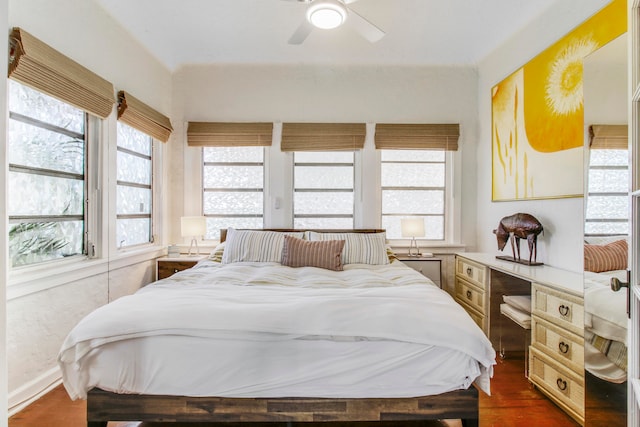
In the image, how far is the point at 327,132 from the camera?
3.88 meters

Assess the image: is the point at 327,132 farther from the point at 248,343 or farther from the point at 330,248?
the point at 248,343

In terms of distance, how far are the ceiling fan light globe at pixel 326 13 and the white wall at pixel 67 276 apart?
165 centimetres

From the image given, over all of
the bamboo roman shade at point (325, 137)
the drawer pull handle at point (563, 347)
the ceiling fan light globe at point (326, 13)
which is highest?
the ceiling fan light globe at point (326, 13)

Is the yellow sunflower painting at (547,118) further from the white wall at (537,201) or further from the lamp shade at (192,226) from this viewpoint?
the lamp shade at (192,226)

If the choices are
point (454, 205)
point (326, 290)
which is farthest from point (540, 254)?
point (326, 290)

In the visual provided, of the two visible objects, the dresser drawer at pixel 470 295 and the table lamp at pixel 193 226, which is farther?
the table lamp at pixel 193 226

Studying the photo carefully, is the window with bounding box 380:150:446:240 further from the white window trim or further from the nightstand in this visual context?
the nightstand

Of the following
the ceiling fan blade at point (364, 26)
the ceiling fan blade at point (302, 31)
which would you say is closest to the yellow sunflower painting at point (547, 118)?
the ceiling fan blade at point (364, 26)

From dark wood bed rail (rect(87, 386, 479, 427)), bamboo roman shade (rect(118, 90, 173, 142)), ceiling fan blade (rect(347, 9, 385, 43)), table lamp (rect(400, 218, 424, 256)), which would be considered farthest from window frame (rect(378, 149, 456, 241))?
dark wood bed rail (rect(87, 386, 479, 427))

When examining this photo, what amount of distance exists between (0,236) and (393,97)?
3.71 m

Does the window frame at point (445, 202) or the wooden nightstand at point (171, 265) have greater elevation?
the window frame at point (445, 202)

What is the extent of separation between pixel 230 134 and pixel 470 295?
2.93 m

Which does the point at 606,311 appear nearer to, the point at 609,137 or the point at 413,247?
the point at 609,137

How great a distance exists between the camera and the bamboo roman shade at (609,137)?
3.89 feet
